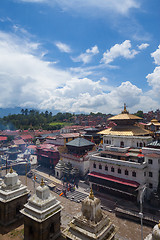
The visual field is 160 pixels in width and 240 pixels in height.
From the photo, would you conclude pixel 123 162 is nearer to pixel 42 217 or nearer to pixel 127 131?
pixel 127 131

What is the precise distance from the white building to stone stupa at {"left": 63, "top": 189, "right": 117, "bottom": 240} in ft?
59.5

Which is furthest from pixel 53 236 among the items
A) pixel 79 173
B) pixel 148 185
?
pixel 79 173

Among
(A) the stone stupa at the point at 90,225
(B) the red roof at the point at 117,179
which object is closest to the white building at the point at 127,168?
(B) the red roof at the point at 117,179

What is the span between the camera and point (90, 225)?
7.58 meters

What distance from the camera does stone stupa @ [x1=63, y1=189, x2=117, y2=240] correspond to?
297 inches

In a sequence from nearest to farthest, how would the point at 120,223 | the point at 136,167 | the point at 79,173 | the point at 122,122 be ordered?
the point at 120,223
the point at 136,167
the point at 79,173
the point at 122,122

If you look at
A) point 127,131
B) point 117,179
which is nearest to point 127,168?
point 117,179

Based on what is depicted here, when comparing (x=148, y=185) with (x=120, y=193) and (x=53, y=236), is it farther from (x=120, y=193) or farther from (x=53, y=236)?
(x=53, y=236)

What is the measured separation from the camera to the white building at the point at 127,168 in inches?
971

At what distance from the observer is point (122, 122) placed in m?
38.8

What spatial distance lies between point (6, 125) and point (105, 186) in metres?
123

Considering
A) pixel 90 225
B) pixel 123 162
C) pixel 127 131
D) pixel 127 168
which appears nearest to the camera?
pixel 90 225

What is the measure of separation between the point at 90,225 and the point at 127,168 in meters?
20.2

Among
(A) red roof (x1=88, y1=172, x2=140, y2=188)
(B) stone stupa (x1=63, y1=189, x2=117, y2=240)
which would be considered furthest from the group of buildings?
(B) stone stupa (x1=63, y1=189, x2=117, y2=240)
